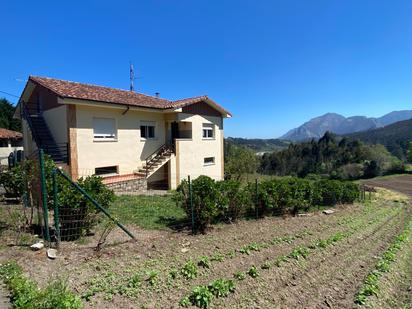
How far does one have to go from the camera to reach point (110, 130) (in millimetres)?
15398

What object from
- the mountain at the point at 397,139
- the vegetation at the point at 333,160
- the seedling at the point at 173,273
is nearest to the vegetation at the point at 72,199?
the seedling at the point at 173,273

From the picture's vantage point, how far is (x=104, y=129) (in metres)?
A: 15.1

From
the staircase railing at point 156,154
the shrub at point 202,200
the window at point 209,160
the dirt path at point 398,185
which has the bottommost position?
the dirt path at point 398,185

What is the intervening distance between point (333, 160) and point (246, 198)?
2585 inches

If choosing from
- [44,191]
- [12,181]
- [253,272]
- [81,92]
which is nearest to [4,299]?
[44,191]

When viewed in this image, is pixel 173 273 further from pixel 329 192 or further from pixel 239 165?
pixel 239 165

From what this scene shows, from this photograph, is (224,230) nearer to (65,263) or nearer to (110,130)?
(65,263)

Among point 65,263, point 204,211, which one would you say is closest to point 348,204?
point 204,211

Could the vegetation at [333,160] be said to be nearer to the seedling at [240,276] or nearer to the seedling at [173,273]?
the seedling at [240,276]

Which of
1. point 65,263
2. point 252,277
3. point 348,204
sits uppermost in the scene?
point 65,263

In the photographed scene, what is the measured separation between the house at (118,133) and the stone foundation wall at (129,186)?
59mm

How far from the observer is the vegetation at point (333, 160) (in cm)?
4908

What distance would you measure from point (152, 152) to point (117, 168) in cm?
293

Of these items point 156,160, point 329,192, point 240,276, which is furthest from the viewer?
point 156,160
